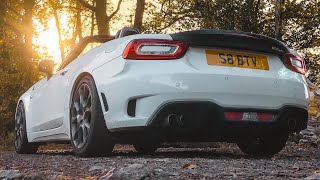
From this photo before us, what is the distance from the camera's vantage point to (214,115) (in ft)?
Result: 15.4

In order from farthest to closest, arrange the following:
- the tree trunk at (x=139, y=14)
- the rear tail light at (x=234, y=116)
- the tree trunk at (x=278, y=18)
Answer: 1. the tree trunk at (x=139, y=14)
2. the tree trunk at (x=278, y=18)
3. the rear tail light at (x=234, y=116)

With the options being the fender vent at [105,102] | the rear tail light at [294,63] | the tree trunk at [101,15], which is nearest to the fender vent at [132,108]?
the fender vent at [105,102]

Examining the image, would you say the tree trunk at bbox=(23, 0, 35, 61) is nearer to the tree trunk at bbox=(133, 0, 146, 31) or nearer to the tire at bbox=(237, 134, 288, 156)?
the tree trunk at bbox=(133, 0, 146, 31)

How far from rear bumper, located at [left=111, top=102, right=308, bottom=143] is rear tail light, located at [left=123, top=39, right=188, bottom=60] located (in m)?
0.46

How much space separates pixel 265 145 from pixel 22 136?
3.57 m

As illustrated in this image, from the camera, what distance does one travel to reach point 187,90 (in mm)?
4660

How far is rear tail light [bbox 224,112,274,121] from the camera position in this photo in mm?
4797

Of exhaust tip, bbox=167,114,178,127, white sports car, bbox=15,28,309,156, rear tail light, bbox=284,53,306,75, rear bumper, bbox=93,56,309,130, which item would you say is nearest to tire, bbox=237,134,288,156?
white sports car, bbox=15,28,309,156

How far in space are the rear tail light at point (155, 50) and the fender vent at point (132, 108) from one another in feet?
1.28

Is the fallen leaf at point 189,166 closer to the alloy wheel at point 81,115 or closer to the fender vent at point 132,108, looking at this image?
the fender vent at point 132,108

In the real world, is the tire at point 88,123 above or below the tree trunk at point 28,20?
below

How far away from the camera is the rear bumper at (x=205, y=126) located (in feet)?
15.3

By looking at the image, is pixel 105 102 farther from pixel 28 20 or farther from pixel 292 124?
pixel 28 20

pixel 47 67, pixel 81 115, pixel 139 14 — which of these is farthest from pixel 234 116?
pixel 139 14
